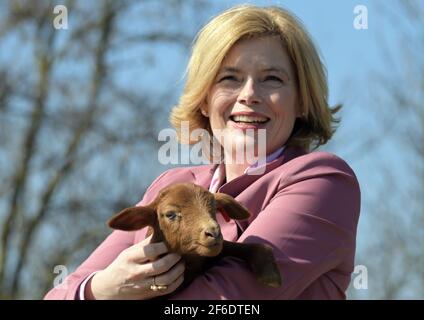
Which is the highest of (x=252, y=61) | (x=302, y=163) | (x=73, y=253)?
(x=252, y=61)

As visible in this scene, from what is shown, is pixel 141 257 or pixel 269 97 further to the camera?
pixel 269 97

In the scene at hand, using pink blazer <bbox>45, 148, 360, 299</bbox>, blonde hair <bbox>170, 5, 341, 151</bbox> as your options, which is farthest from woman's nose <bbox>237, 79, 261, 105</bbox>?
pink blazer <bbox>45, 148, 360, 299</bbox>

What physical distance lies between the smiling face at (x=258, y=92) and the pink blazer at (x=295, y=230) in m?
0.21

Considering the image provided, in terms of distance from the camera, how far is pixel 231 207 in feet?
11.6

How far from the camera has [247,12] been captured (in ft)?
13.8

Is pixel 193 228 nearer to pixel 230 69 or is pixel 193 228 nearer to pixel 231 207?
pixel 231 207

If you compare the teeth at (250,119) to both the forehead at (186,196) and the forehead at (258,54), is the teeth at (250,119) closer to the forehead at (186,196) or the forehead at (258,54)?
the forehead at (258,54)

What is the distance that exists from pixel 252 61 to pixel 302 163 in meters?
0.48

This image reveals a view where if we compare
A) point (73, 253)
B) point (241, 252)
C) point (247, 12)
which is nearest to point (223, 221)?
point (241, 252)

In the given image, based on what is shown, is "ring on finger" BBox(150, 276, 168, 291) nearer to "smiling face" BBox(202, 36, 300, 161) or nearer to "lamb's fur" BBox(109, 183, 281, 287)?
"lamb's fur" BBox(109, 183, 281, 287)

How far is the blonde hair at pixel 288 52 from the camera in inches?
161

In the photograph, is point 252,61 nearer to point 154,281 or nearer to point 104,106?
point 154,281

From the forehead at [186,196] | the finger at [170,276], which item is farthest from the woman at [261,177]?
the forehead at [186,196]

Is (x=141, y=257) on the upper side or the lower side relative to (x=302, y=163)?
lower
